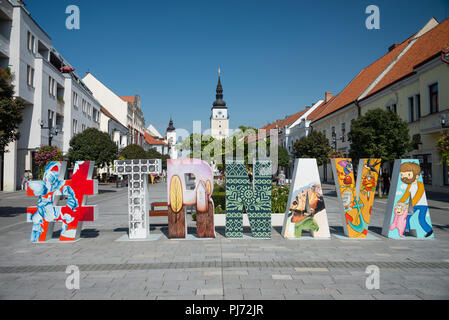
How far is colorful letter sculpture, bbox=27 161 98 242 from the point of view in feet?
27.4

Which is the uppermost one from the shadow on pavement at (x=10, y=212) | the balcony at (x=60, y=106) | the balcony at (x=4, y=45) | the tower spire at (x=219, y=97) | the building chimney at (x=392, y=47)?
the tower spire at (x=219, y=97)

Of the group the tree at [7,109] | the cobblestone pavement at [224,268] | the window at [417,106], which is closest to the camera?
the cobblestone pavement at [224,268]

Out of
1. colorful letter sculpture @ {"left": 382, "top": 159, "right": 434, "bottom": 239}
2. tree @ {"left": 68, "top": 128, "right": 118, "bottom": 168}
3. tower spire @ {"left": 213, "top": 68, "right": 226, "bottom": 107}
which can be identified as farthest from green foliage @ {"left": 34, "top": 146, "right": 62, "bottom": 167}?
tower spire @ {"left": 213, "top": 68, "right": 226, "bottom": 107}

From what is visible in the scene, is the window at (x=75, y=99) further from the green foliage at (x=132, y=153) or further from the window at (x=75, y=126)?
the green foliage at (x=132, y=153)

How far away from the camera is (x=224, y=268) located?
6016 millimetres

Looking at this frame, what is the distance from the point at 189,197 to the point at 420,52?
26.1 meters

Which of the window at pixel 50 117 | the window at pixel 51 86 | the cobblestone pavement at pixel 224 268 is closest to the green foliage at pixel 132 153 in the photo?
the window at pixel 50 117

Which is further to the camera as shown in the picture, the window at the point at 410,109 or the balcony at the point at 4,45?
the window at the point at 410,109

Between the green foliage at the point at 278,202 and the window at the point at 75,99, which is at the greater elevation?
the window at the point at 75,99

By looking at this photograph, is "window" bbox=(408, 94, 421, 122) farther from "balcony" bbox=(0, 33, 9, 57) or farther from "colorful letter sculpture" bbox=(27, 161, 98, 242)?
"balcony" bbox=(0, 33, 9, 57)

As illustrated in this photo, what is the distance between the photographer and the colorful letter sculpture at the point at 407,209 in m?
8.70

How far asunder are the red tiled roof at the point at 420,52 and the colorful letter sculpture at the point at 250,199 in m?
20.0
